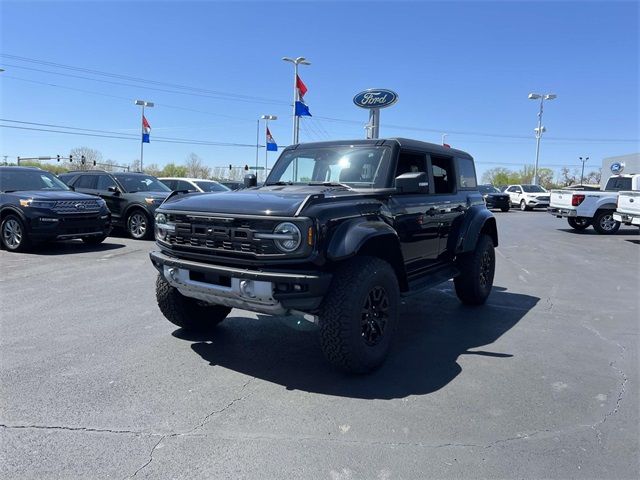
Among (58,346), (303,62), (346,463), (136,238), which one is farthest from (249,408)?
(303,62)

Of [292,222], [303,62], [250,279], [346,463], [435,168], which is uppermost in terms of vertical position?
[303,62]

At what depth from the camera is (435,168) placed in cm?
545

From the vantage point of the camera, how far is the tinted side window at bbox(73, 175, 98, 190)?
12.8 metres

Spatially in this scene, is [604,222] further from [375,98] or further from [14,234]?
[14,234]

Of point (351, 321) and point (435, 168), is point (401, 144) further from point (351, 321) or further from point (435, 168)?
point (351, 321)

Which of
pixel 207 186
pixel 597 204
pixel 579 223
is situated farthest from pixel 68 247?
pixel 579 223

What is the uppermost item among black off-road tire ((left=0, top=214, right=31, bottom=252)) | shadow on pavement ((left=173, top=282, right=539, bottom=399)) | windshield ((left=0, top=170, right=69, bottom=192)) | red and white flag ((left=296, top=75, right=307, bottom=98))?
red and white flag ((left=296, top=75, right=307, bottom=98))

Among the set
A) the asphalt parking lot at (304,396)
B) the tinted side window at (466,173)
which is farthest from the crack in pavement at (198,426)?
the tinted side window at (466,173)

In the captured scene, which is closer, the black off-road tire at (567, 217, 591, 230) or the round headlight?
the round headlight

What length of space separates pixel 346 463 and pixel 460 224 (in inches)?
148

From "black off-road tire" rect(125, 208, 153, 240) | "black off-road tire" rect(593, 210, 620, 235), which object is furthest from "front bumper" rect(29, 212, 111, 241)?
"black off-road tire" rect(593, 210, 620, 235)

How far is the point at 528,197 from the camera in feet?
99.5

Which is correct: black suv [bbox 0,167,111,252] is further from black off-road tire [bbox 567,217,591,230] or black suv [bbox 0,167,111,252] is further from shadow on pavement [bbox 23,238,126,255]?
black off-road tire [bbox 567,217,591,230]

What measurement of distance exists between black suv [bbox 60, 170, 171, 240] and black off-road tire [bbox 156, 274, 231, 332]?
7527 mm
